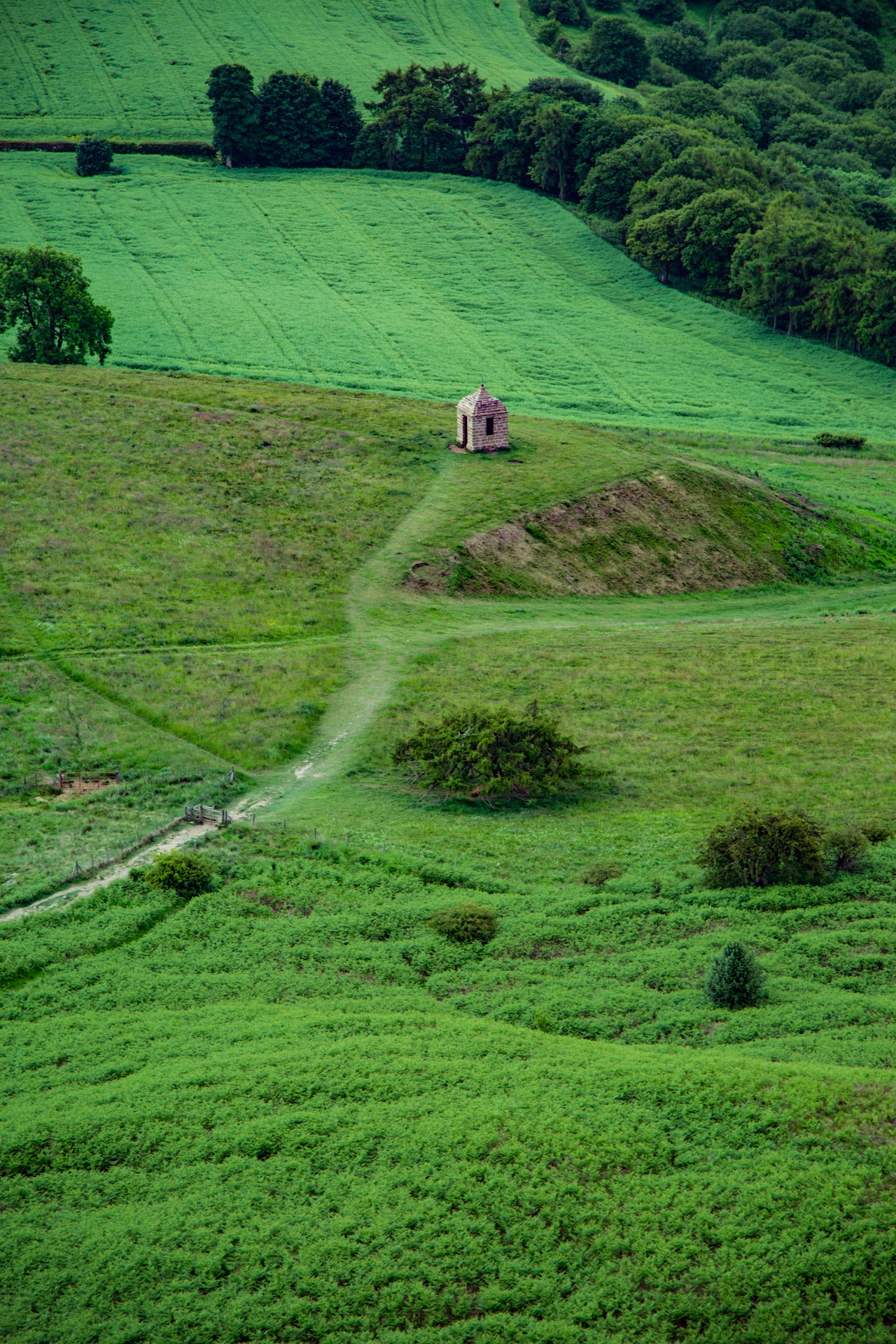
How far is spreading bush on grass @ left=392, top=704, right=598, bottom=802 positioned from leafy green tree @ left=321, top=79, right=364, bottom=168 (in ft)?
441

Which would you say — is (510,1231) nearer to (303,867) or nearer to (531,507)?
(303,867)

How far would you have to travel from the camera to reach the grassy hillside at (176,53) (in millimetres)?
158125

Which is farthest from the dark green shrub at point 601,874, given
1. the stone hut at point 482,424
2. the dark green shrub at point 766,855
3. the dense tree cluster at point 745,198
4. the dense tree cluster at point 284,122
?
the dense tree cluster at point 284,122

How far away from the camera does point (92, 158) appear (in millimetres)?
144875

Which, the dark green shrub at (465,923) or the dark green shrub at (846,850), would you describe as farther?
the dark green shrub at (846,850)

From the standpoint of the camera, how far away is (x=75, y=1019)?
30812 millimetres

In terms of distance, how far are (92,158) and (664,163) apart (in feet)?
233

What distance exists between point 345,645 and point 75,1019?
31.0 m

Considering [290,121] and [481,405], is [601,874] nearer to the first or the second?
[481,405]

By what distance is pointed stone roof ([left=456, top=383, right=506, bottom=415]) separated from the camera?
81.1m

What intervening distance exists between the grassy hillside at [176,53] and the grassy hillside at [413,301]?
13.1 meters

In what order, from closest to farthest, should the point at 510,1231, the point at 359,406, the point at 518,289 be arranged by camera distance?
the point at 510,1231, the point at 359,406, the point at 518,289

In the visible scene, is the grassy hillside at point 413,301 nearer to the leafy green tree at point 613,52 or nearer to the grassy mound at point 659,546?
the grassy mound at point 659,546

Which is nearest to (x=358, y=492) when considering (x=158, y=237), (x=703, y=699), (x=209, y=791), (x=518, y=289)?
(x=703, y=699)
